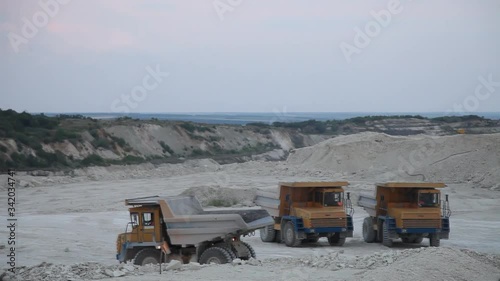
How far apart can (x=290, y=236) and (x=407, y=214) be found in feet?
12.4

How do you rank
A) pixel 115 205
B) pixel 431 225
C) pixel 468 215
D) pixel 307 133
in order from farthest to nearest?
pixel 307 133
pixel 115 205
pixel 468 215
pixel 431 225

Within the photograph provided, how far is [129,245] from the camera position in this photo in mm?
18250

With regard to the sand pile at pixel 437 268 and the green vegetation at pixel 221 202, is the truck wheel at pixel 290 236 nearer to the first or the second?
the sand pile at pixel 437 268

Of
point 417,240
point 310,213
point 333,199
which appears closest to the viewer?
point 310,213

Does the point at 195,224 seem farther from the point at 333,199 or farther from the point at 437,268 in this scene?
the point at 333,199

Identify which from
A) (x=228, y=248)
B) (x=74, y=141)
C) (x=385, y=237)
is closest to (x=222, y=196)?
(x=385, y=237)

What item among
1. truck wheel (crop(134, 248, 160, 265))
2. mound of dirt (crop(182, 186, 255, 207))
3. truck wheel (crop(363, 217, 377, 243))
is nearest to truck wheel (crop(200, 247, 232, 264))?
truck wheel (crop(134, 248, 160, 265))

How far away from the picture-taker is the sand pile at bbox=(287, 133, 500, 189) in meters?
48.2

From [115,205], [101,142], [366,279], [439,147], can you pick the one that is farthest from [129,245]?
[101,142]

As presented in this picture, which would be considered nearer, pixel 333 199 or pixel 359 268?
pixel 359 268

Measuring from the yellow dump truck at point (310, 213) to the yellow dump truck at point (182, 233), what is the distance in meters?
6.06

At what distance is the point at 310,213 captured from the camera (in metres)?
24.1

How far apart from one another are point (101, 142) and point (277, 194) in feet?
130

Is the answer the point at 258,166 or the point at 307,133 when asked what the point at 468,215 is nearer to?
the point at 258,166
